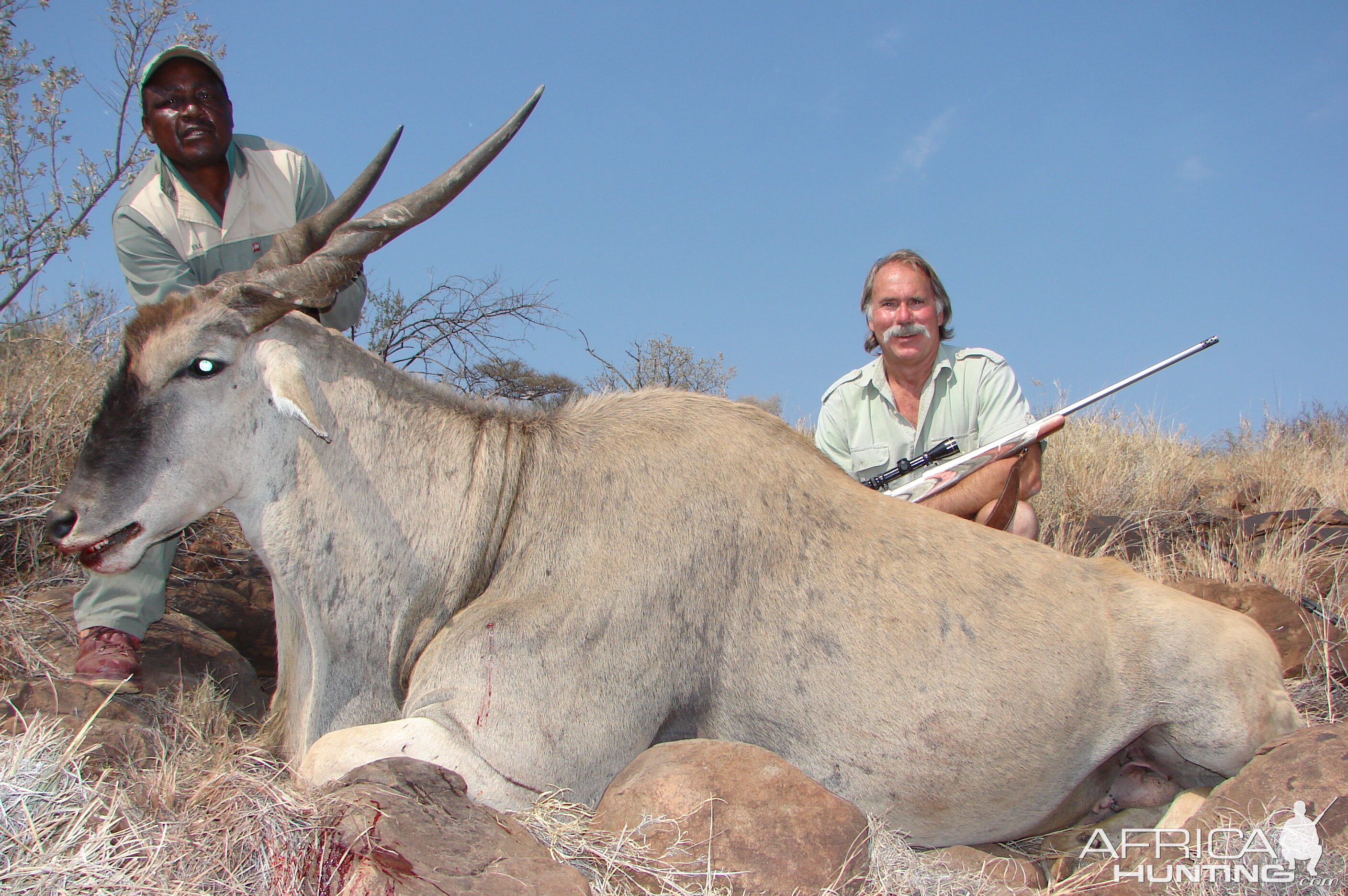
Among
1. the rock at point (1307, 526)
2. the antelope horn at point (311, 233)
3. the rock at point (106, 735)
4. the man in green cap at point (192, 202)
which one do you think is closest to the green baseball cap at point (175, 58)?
the man in green cap at point (192, 202)

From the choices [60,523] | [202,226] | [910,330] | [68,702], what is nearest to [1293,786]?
[910,330]

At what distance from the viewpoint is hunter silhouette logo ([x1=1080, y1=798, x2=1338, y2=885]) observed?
3.06 m

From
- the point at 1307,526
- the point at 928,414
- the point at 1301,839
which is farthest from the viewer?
the point at 1307,526

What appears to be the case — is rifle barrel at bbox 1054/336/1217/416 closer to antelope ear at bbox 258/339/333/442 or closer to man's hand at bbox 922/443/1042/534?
man's hand at bbox 922/443/1042/534

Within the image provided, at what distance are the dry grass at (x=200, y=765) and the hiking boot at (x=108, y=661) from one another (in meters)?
0.16

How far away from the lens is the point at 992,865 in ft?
11.8

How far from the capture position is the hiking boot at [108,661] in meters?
4.07

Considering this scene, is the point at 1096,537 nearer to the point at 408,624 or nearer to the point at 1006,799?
the point at 1006,799

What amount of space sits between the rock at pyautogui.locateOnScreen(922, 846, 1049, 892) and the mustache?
3.00 meters

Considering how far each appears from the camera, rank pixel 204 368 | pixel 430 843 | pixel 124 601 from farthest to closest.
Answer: pixel 124 601 < pixel 204 368 < pixel 430 843

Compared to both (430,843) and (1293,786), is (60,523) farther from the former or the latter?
(1293,786)

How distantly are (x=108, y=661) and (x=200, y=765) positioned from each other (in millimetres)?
1030

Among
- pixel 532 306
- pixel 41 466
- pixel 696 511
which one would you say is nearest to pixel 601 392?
pixel 696 511

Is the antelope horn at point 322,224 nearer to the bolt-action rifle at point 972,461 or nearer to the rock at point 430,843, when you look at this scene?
the rock at point 430,843
